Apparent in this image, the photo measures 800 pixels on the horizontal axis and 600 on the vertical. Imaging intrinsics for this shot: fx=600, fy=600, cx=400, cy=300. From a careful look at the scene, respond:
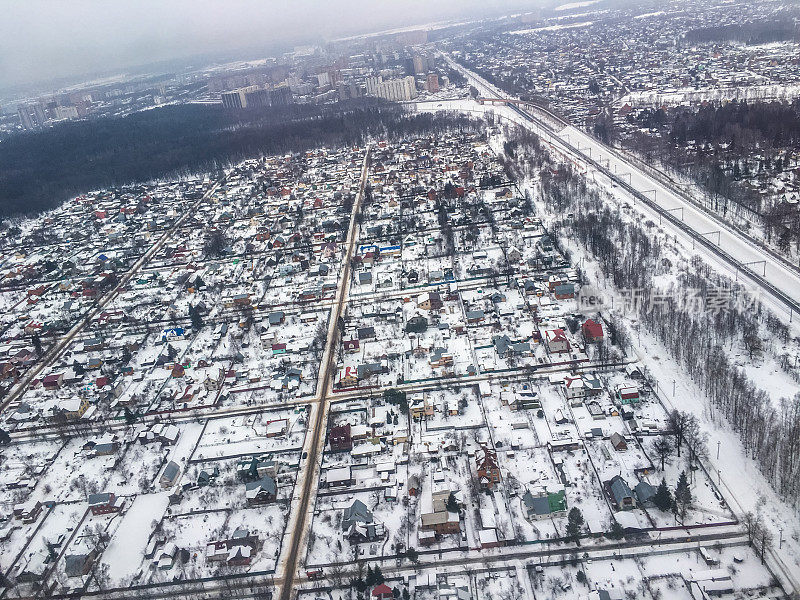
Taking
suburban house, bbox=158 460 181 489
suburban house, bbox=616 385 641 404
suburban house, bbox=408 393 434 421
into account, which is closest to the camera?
suburban house, bbox=158 460 181 489

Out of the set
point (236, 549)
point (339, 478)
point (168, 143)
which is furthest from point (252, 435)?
point (168, 143)

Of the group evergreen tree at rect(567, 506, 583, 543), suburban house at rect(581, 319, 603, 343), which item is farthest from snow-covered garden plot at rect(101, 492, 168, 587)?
suburban house at rect(581, 319, 603, 343)

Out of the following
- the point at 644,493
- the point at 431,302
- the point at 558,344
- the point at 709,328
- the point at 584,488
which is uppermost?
the point at 431,302

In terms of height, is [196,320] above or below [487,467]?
above

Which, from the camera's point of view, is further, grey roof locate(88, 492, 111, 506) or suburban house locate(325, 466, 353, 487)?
grey roof locate(88, 492, 111, 506)

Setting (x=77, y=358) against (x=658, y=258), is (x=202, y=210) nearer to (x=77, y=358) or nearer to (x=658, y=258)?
(x=77, y=358)

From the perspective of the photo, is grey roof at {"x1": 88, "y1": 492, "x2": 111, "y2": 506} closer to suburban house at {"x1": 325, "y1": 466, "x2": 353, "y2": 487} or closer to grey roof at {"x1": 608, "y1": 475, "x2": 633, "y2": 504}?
suburban house at {"x1": 325, "y1": 466, "x2": 353, "y2": 487}

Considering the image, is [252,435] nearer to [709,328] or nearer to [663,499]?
[663,499]
